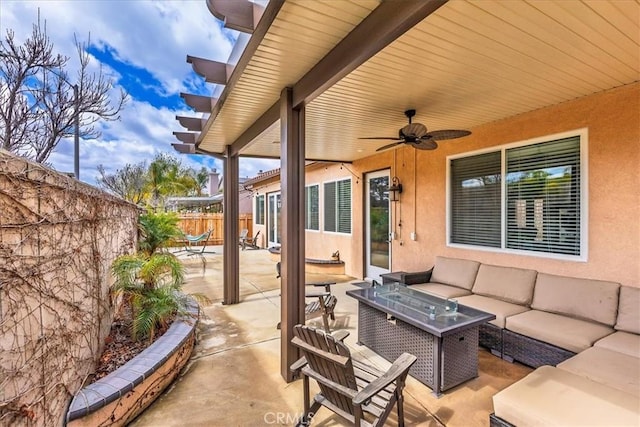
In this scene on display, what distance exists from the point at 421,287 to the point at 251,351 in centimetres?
253

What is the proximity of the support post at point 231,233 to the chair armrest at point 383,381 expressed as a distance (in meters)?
3.81

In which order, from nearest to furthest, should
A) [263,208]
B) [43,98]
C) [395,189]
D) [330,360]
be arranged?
[330,360], [43,98], [395,189], [263,208]

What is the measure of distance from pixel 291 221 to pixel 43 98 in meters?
5.15

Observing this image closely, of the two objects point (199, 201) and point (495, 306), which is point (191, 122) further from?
point (199, 201)

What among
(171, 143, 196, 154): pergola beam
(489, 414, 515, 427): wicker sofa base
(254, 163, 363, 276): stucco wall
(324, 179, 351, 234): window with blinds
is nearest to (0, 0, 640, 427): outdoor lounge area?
(489, 414, 515, 427): wicker sofa base

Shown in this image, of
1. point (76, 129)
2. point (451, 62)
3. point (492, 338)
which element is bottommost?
point (492, 338)

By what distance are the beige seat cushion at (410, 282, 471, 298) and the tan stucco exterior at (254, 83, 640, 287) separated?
2.11 ft

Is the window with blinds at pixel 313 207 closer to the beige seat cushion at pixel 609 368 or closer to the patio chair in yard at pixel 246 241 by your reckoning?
the patio chair in yard at pixel 246 241

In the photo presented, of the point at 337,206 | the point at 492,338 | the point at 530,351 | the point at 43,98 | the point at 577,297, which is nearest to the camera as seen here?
the point at 530,351

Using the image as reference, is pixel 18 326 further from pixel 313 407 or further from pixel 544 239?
pixel 544 239

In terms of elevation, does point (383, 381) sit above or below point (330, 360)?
below

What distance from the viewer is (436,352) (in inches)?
104

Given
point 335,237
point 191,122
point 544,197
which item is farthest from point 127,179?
point 544,197

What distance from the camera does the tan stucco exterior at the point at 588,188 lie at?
3041 mm
